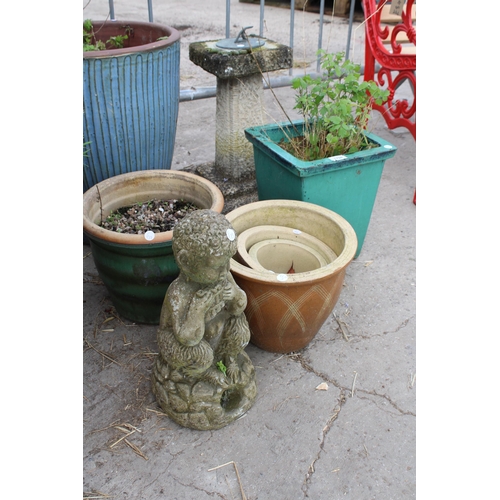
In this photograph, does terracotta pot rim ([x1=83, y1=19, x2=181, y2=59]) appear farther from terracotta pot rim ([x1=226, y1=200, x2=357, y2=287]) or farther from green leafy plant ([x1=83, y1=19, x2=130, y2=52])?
terracotta pot rim ([x1=226, y1=200, x2=357, y2=287])

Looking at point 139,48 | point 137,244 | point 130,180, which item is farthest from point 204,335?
point 139,48

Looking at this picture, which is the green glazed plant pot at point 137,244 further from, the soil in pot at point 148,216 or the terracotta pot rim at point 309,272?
the terracotta pot rim at point 309,272

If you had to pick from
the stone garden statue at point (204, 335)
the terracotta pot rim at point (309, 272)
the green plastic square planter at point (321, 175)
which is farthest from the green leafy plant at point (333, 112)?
the stone garden statue at point (204, 335)

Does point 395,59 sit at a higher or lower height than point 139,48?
lower

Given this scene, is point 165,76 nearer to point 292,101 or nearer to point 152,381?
point 152,381

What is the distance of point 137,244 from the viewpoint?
2172mm

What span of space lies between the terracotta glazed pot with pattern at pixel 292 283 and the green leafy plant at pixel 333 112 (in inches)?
16.9

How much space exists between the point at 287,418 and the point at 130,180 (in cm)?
142

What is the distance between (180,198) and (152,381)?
3.26 ft

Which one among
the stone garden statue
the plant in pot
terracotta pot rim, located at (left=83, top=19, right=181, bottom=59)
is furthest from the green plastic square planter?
the stone garden statue

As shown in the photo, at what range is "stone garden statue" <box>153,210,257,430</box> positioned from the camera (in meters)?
1.68

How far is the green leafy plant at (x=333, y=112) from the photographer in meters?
2.64

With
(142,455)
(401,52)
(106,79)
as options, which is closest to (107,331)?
(142,455)

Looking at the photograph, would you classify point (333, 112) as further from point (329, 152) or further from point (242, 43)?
point (242, 43)
